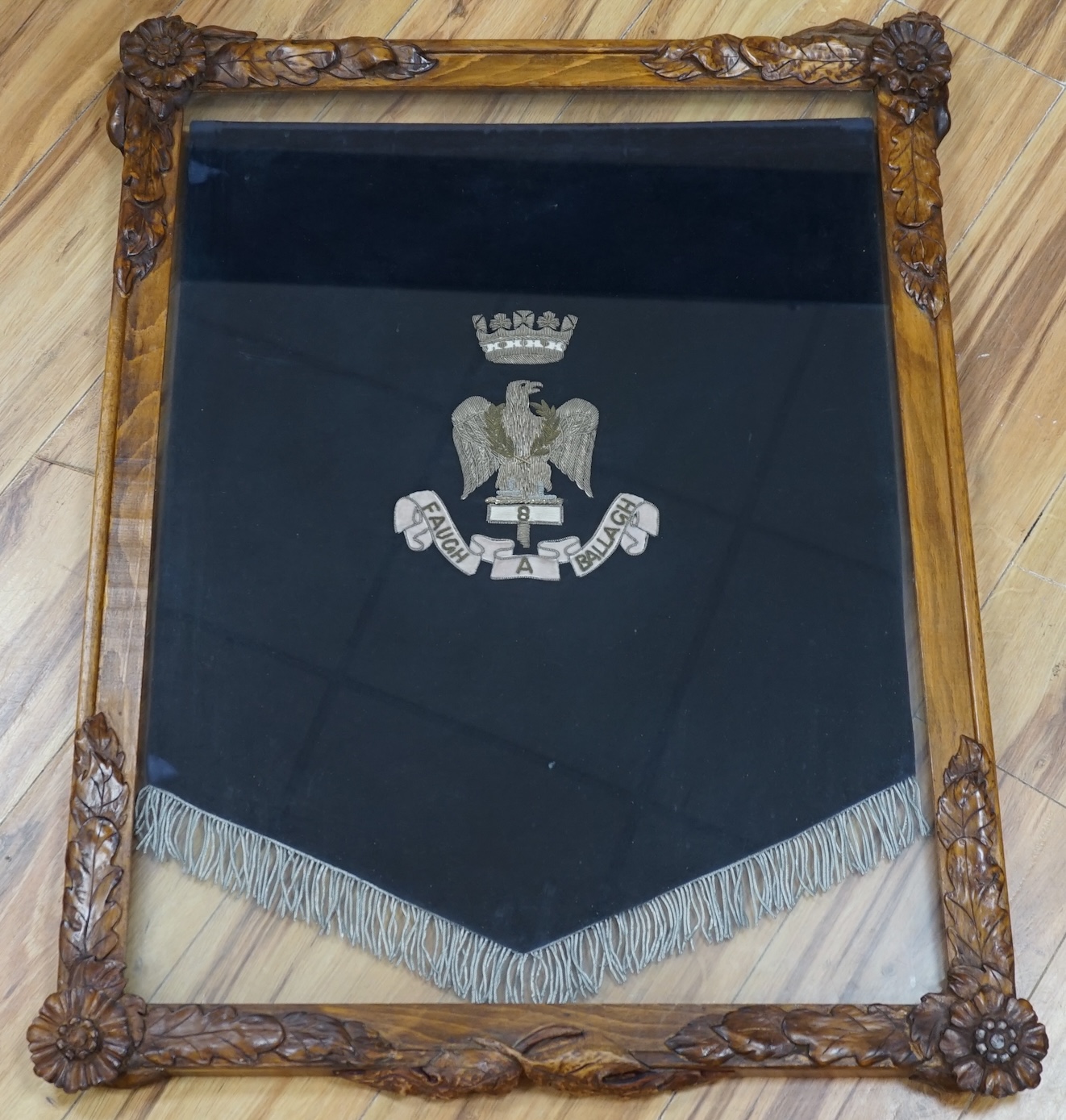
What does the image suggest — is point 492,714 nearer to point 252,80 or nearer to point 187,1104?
point 187,1104

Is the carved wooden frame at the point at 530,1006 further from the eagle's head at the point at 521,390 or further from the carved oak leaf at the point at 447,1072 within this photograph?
the eagle's head at the point at 521,390

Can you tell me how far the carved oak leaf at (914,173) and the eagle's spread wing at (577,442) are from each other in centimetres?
36

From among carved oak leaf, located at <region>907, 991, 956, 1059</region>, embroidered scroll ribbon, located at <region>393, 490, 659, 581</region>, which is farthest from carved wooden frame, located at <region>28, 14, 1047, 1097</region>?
embroidered scroll ribbon, located at <region>393, 490, 659, 581</region>

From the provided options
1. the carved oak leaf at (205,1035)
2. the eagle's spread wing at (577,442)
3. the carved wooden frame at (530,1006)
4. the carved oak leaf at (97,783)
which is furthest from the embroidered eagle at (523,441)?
the carved oak leaf at (205,1035)

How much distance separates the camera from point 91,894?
1012 millimetres

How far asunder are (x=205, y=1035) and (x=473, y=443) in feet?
1.83

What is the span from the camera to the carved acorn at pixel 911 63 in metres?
1.19

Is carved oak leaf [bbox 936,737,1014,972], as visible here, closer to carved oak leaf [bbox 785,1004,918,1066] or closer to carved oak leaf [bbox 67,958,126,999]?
carved oak leaf [bbox 785,1004,918,1066]

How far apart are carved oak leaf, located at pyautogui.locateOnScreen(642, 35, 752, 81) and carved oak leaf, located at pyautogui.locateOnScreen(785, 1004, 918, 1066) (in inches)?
34.8

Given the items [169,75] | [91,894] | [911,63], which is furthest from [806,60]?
[91,894]

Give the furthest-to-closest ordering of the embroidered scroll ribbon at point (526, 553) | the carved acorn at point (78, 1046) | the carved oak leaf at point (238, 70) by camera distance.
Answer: the carved oak leaf at point (238, 70), the embroidered scroll ribbon at point (526, 553), the carved acorn at point (78, 1046)

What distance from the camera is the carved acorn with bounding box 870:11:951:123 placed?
3.90 feet

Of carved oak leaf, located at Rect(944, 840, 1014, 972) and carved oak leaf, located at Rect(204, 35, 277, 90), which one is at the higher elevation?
carved oak leaf, located at Rect(204, 35, 277, 90)

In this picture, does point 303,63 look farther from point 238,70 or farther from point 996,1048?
point 996,1048
